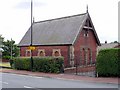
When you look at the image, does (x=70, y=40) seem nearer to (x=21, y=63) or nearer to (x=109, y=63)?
(x=21, y=63)

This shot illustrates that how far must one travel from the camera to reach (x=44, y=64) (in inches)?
1200

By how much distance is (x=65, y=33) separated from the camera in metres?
41.5

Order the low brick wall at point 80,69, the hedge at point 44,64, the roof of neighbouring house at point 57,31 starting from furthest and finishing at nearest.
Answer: the roof of neighbouring house at point 57,31 → the low brick wall at point 80,69 → the hedge at point 44,64

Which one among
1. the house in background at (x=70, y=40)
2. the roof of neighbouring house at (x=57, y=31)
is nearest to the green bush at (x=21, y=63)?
the house in background at (x=70, y=40)

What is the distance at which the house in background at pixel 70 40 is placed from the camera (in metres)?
39.8

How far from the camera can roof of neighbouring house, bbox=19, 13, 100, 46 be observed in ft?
132

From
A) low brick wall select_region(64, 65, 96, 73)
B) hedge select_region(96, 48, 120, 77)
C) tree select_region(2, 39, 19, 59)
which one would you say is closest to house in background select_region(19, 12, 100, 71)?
low brick wall select_region(64, 65, 96, 73)

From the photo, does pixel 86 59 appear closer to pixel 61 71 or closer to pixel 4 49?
pixel 61 71

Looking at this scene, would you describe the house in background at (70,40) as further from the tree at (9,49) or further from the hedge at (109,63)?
the tree at (9,49)

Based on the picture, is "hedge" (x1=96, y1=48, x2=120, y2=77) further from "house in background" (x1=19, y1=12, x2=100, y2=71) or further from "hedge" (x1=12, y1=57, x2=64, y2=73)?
"house in background" (x1=19, y1=12, x2=100, y2=71)

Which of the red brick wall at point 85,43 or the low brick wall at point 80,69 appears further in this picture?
the red brick wall at point 85,43

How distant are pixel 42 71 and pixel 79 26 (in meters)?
11.8

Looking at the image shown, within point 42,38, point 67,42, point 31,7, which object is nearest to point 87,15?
point 67,42

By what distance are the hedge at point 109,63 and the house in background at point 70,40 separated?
14365 millimetres
